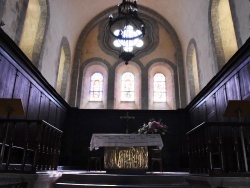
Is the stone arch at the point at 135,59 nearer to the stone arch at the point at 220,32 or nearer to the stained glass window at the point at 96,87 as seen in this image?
the stained glass window at the point at 96,87

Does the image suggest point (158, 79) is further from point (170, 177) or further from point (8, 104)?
point (8, 104)

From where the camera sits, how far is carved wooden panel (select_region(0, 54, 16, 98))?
636 centimetres

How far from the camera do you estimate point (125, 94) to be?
13.8m

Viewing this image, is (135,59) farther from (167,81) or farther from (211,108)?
(211,108)

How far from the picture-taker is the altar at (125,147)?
6.75 m

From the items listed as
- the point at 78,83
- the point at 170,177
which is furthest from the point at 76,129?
the point at 170,177

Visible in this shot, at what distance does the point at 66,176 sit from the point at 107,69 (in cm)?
883

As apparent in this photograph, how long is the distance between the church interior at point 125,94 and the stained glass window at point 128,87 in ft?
0.18

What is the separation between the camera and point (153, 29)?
1475cm

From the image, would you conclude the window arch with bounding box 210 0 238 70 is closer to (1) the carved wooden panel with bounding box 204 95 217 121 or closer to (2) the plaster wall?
(1) the carved wooden panel with bounding box 204 95 217 121

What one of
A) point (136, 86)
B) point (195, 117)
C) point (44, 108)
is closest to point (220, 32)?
point (195, 117)

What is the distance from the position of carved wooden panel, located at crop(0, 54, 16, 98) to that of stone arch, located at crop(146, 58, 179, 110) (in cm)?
760

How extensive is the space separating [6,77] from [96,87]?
7.52 metres

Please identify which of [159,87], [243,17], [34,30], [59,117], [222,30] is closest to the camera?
[243,17]
